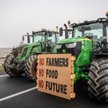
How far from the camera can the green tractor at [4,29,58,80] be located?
1017 centimetres

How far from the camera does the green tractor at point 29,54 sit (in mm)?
10172

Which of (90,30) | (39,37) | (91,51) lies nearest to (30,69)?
(90,30)

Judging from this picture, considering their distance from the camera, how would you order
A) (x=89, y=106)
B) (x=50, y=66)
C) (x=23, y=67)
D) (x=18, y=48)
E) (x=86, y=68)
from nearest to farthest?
→ (x=89, y=106) < (x=50, y=66) < (x=86, y=68) < (x=23, y=67) < (x=18, y=48)

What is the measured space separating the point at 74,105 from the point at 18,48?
669cm

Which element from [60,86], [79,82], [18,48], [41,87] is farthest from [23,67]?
[60,86]

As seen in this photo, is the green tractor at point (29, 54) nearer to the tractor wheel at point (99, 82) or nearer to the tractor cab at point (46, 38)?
the tractor cab at point (46, 38)

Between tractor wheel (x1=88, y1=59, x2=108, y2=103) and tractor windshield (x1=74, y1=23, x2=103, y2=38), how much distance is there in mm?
2210

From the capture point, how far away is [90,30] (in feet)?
28.7

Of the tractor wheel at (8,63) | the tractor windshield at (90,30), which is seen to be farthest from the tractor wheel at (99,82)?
the tractor wheel at (8,63)

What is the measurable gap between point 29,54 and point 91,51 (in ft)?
14.0

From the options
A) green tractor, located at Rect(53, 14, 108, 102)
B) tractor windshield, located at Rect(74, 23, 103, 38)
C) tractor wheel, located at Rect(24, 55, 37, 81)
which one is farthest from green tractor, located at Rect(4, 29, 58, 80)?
tractor windshield, located at Rect(74, 23, 103, 38)

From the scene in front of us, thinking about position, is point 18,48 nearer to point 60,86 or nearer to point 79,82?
point 79,82

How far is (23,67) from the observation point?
1072 cm

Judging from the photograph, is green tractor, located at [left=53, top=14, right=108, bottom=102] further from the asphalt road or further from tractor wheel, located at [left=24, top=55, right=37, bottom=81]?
tractor wheel, located at [left=24, top=55, right=37, bottom=81]
